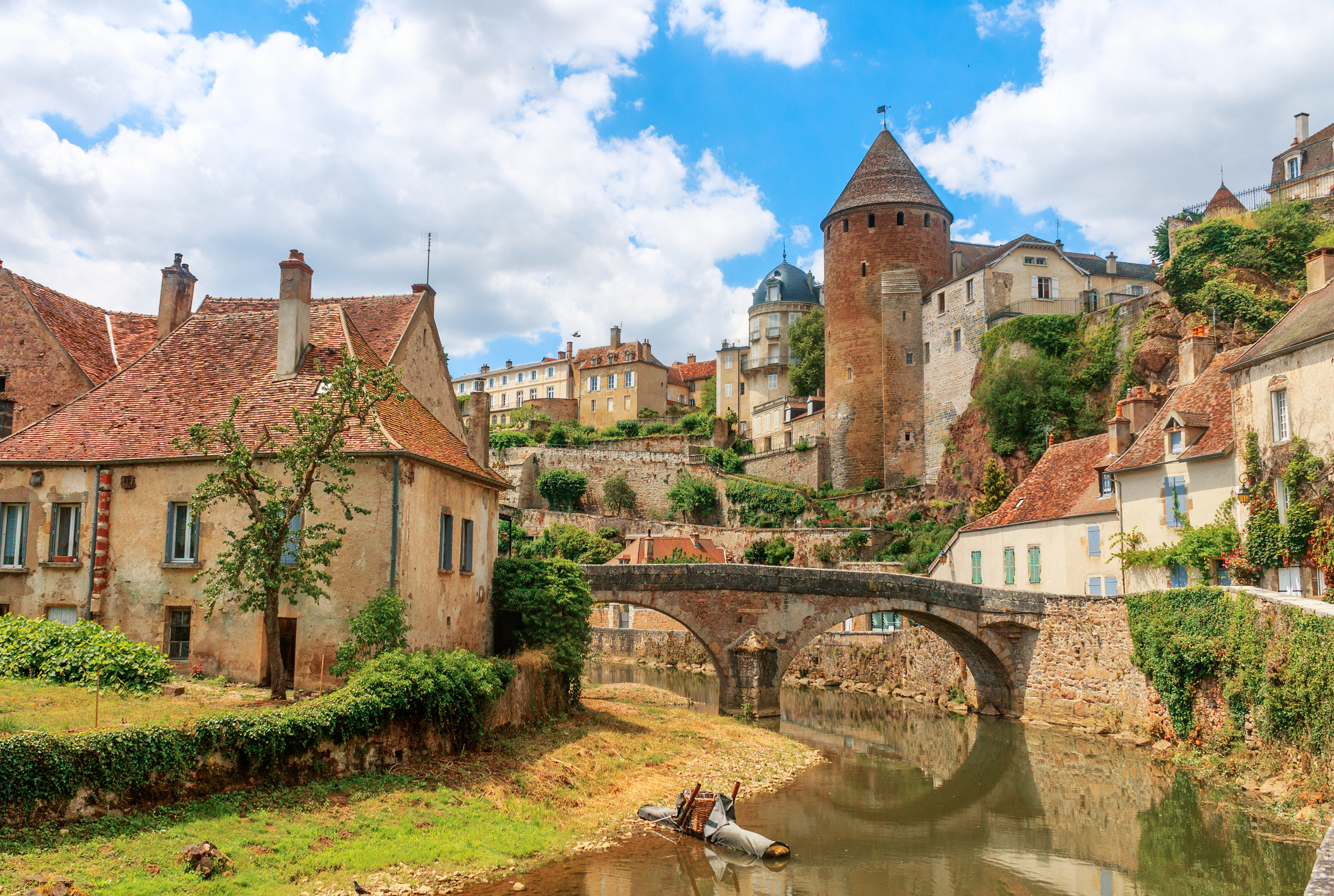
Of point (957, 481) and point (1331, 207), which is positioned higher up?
point (1331, 207)

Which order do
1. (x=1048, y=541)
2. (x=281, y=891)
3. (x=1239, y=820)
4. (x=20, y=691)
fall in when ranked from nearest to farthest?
(x=281, y=891)
(x=20, y=691)
(x=1239, y=820)
(x=1048, y=541)

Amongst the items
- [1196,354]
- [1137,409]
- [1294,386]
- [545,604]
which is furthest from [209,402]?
[1196,354]


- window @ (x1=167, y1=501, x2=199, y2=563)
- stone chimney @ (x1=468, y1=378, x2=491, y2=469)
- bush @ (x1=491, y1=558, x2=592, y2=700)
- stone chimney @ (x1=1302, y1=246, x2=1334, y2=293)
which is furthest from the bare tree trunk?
stone chimney @ (x1=1302, y1=246, x2=1334, y2=293)

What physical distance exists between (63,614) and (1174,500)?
23370 mm

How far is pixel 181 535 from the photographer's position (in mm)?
15922

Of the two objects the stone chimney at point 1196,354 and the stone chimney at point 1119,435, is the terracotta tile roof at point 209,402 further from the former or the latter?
the stone chimney at point 1196,354

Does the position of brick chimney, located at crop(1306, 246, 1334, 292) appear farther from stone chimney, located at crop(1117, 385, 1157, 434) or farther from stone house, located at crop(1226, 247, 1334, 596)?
stone chimney, located at crop(1117, 385, 1157, 434)

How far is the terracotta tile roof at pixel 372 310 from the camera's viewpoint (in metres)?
19.1

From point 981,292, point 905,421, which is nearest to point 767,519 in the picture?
point 905,421

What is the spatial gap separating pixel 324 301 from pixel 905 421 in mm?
36041

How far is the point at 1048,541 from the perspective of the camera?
28.3 metres

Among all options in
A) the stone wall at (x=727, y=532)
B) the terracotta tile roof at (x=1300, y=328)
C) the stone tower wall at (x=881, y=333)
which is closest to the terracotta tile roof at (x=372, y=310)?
the terracotta tile roof at (x=1300, y=328)

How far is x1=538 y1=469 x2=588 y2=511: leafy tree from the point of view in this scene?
188 ft

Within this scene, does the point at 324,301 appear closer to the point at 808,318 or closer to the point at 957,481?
the point at 957,481
